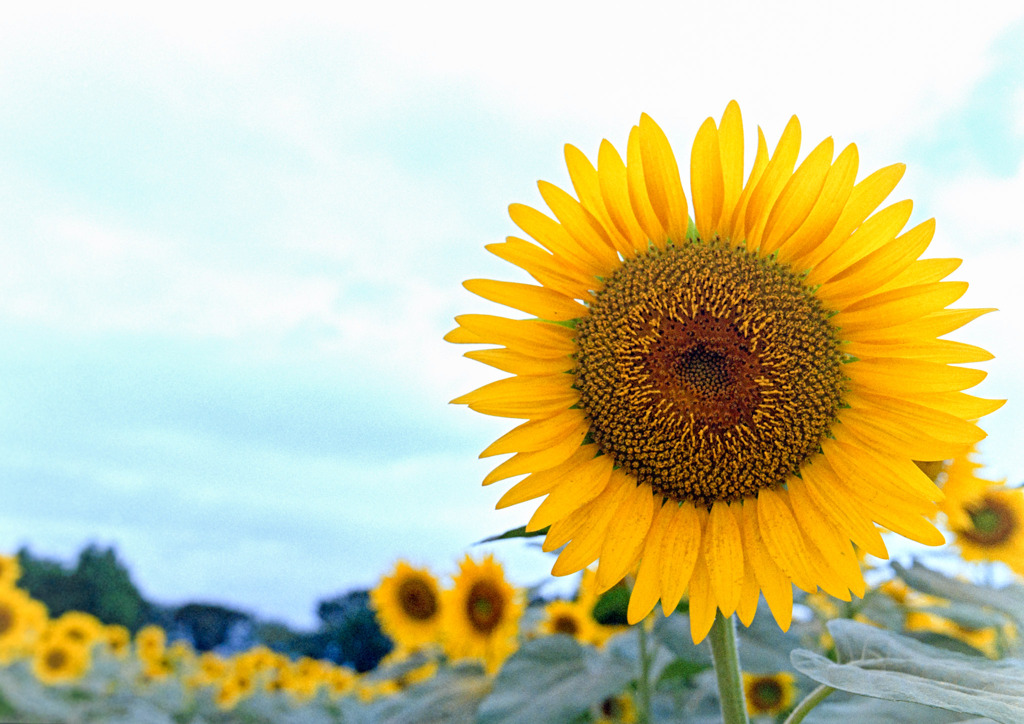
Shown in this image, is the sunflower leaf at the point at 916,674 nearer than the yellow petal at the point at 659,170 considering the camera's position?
Yes

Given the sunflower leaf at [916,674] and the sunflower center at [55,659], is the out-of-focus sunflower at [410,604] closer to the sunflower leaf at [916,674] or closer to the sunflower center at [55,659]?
the sunflower leaf at [916,674]

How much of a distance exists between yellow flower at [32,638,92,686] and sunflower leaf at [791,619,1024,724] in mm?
10357

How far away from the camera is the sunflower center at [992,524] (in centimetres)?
497

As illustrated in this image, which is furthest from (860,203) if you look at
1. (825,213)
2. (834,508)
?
(834,508)

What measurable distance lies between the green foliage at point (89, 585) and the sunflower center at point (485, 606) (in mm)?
36432

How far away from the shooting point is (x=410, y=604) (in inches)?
264

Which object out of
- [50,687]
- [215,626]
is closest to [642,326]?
[50,687]

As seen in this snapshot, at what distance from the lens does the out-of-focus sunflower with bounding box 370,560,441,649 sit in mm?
6641

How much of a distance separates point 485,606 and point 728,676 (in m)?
3.97

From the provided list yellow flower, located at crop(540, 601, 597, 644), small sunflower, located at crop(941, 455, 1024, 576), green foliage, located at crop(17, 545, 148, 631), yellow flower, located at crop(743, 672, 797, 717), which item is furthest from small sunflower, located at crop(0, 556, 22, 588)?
green foliage, located at crop(17, 545, 148, 631)

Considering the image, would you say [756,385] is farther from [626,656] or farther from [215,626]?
[215,626]

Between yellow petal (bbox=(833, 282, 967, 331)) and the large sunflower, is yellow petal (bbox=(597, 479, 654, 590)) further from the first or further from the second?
yellow petal (bbox=(833, 282, 967, 331))

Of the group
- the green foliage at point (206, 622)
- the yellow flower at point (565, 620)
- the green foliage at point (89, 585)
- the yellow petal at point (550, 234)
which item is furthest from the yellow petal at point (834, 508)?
the green foliage at point (206, 622)

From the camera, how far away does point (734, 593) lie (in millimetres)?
2004
